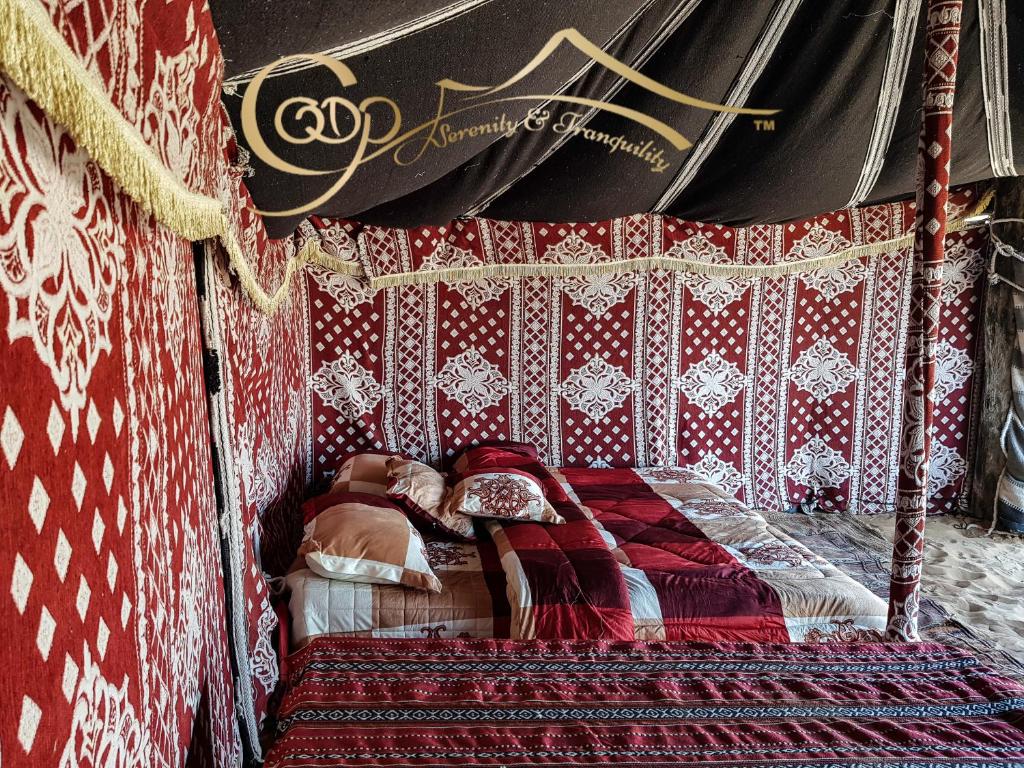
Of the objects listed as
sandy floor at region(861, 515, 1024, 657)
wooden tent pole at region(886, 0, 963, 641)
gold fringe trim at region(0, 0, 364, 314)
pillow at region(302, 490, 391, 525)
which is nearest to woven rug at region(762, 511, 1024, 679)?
sandy floor at region(861, 515, 1024, 657)

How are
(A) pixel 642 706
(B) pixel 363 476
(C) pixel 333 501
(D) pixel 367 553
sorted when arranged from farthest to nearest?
(B) pixel 363 476, (C) pixel 333 501, (D) pixel 367 553, (A) pixel 642 706

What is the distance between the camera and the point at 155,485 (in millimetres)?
1024

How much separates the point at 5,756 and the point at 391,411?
10.5 feet

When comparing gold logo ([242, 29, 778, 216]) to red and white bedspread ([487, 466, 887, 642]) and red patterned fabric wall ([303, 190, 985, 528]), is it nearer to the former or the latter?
red and white bedspread ([487, 466, 887, 642])

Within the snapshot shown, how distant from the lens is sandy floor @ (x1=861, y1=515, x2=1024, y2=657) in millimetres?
2829

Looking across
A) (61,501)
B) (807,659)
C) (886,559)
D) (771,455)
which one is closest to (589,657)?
(807,659)

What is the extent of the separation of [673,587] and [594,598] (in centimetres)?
31

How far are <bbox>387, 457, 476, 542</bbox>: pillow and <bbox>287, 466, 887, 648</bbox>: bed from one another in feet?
0.42

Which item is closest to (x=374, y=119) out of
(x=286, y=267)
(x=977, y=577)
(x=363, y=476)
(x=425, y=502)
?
(x=286, y=267)

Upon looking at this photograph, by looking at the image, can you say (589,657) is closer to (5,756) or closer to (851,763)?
(851,763)

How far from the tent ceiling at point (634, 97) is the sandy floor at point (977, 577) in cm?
181

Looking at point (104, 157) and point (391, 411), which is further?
point (391, 411)

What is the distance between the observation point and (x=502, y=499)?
276 cm

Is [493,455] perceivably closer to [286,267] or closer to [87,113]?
[286,267]
